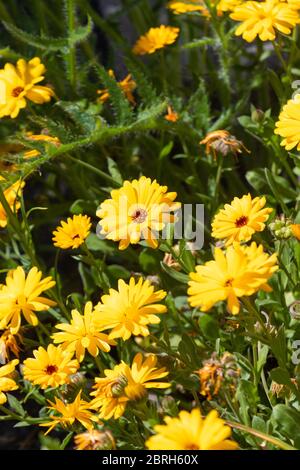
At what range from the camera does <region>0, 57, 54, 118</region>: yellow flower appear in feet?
6.42

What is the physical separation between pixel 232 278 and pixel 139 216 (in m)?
0.29

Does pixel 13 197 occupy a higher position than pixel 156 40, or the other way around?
pixel 156 40

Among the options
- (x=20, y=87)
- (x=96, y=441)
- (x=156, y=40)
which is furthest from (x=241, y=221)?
(x=156, y=40)

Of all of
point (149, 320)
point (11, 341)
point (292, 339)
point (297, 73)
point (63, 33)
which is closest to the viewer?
point (149, 320)

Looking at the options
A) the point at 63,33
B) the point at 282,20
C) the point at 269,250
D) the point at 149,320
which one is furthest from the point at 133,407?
the point at 63,33

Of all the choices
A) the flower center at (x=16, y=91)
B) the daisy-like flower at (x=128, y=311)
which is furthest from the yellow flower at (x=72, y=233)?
the flower center at (x=16, y=91)

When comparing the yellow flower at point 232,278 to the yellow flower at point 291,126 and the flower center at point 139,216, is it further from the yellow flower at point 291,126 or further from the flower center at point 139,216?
the yellow flower at point 291,126

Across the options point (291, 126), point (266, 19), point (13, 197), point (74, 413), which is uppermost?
point (266, 19)

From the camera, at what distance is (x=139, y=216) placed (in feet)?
4.92

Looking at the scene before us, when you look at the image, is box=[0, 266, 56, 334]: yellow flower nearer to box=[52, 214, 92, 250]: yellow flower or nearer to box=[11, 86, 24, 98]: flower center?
box=[52, 214, 92, 250]: yellow flower

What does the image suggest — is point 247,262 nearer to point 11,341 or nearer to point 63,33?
point 11,341

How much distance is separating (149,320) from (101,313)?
0.09 metres

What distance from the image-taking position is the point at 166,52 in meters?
2.68

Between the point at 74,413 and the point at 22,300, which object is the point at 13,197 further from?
the point at 74,413
